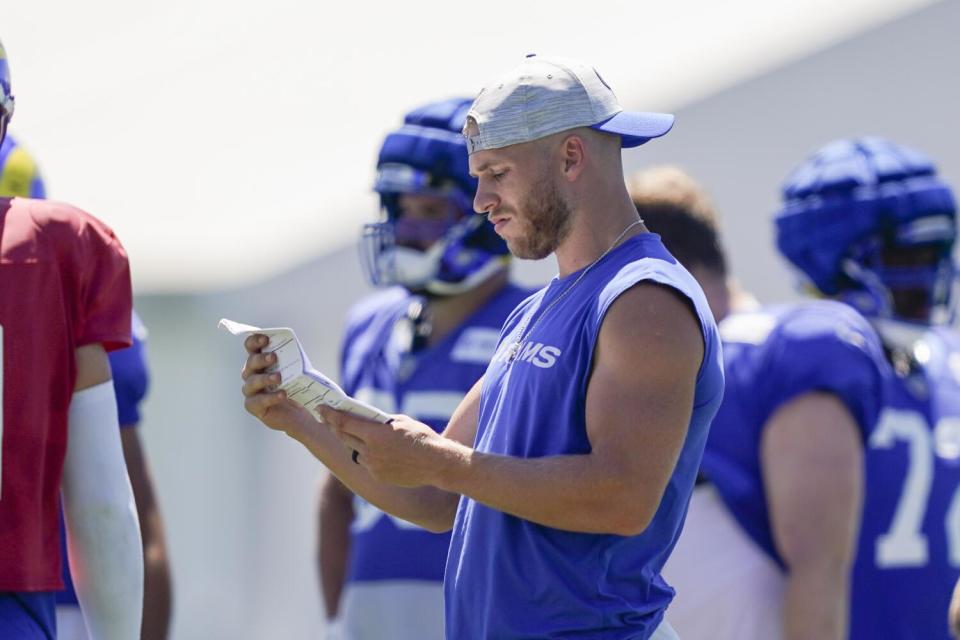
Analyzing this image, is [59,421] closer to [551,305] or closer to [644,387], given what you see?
[551,305]

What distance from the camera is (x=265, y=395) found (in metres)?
2.93

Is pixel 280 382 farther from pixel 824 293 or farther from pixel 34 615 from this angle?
pixel 824 293

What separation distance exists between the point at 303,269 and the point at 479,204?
269 inches

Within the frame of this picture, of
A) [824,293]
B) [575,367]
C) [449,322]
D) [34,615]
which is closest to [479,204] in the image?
[575,367]

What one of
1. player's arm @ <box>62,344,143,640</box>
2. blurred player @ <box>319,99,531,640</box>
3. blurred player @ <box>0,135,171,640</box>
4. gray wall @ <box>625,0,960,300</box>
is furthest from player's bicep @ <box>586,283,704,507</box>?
gray wall @ <box>625,0,960,300</box>

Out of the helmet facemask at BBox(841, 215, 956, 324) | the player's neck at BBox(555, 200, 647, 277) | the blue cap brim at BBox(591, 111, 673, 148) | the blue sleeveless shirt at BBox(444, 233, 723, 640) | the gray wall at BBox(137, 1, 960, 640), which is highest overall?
the blue cap brim at BBox(591, 111, 673, 148)

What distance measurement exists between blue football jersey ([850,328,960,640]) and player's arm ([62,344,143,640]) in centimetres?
197

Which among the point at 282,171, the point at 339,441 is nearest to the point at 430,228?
the point at 339,441

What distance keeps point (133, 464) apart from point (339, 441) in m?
1.17

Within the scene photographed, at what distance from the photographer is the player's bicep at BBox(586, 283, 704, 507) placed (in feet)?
8.82

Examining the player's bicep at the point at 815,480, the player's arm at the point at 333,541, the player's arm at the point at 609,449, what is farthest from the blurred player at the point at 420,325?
the player's arm at the point at 609,449

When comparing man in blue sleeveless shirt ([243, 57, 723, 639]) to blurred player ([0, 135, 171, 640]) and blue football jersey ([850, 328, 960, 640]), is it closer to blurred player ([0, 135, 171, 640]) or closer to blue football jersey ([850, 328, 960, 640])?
blurred player ([0, 135, 171, 640])

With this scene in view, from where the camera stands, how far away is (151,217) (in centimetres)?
1269

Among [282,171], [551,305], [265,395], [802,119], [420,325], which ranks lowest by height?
[282,171]
